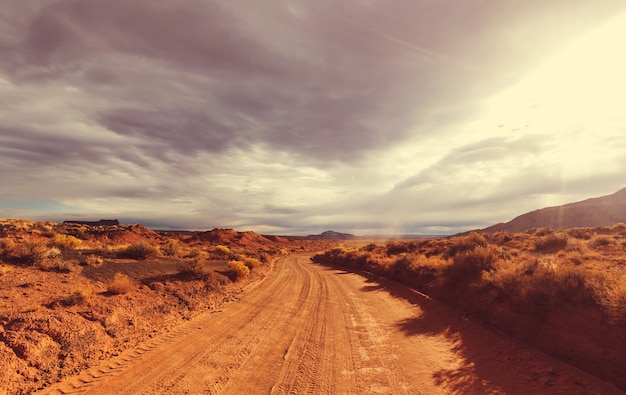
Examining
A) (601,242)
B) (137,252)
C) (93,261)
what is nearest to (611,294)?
(93,261)

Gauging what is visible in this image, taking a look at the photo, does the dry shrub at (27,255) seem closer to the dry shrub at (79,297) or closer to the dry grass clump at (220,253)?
the dry shrub at (79,297)

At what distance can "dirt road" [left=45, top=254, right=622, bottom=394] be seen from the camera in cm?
601

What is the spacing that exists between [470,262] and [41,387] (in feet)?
50.4

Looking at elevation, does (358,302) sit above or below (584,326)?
below

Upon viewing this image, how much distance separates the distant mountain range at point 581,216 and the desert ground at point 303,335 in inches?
3157

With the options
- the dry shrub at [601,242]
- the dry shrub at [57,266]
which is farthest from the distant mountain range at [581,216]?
the dry shrub at [57,266]

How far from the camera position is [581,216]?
267ft

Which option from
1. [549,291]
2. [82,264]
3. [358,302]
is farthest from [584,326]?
[82,264]

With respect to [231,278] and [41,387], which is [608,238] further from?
[41,387]

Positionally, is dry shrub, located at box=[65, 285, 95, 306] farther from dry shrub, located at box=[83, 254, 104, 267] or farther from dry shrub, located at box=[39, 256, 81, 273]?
dry shrub, located at box=[83, 254, 104, 267]

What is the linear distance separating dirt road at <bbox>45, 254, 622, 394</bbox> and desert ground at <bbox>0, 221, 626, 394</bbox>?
0.04m

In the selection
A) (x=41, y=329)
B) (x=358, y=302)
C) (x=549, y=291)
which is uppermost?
(x=549, y=291)

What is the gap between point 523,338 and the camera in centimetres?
848

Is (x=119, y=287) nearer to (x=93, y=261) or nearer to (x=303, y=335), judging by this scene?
(x=93, y=261)
